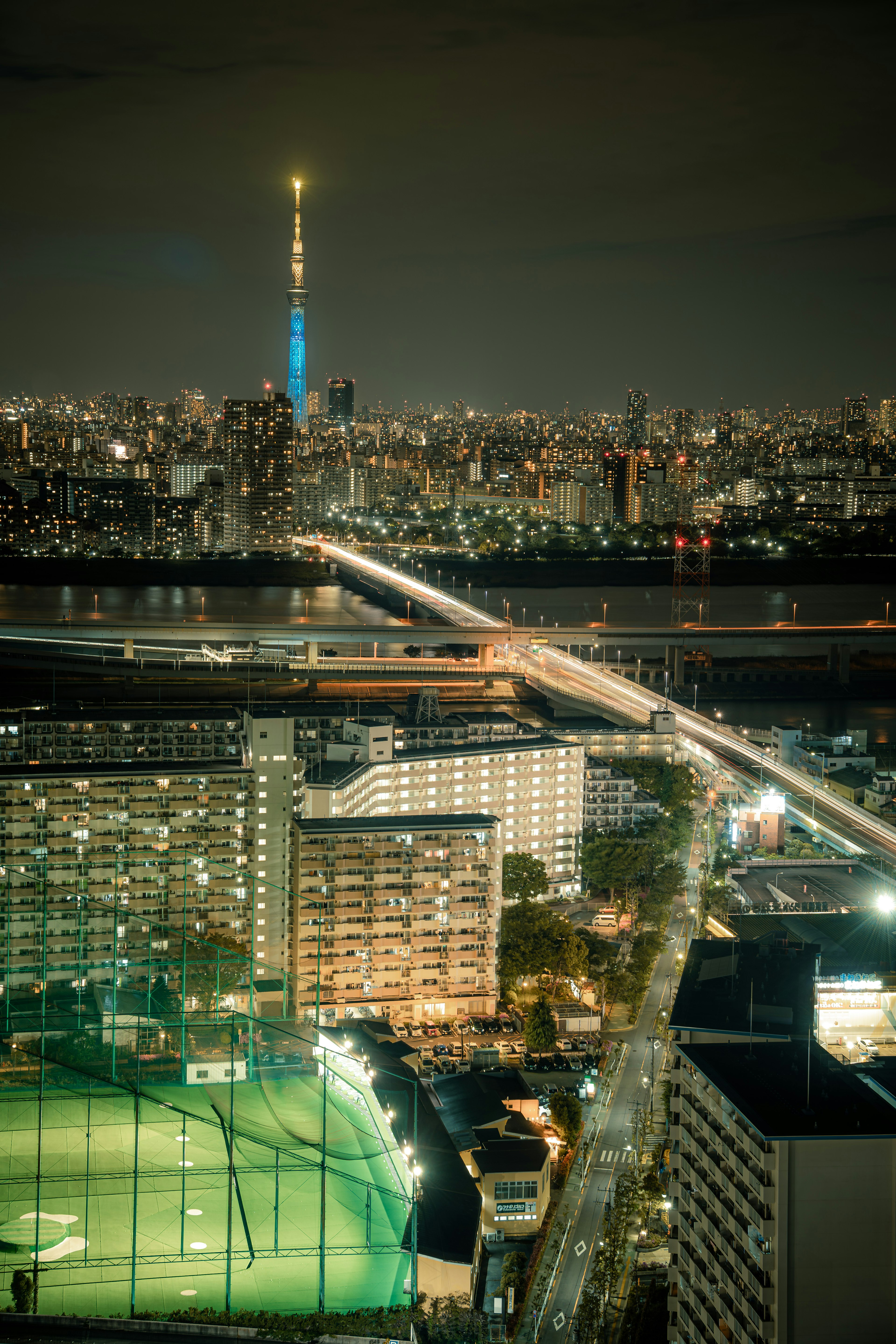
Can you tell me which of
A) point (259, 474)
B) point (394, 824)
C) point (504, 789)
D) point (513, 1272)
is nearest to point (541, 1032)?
point (394, 824)

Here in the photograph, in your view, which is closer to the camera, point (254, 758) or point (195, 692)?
point (254, 758)

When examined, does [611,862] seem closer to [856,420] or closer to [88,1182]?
[88,1182]

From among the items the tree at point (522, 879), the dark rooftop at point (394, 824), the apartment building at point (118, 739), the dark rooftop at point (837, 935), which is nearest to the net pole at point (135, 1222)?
the dark rooftop at point (394, 824)

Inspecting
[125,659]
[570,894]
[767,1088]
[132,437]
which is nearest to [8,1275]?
[767,1088]

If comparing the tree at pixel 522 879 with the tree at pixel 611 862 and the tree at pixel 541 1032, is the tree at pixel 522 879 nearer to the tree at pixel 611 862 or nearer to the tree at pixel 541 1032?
the tree at pixel 611 862

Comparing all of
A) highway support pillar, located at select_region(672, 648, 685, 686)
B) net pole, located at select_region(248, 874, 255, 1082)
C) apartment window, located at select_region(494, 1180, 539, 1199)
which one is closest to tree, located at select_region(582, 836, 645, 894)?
net pole, located at select_region(248, 874, 255, 1082)

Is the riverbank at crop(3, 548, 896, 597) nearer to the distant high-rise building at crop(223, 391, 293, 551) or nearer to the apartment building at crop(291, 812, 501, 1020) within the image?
the distant high-rise building at crop(223, 391, 293, 551)

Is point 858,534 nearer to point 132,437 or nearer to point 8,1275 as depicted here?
point 132,437
